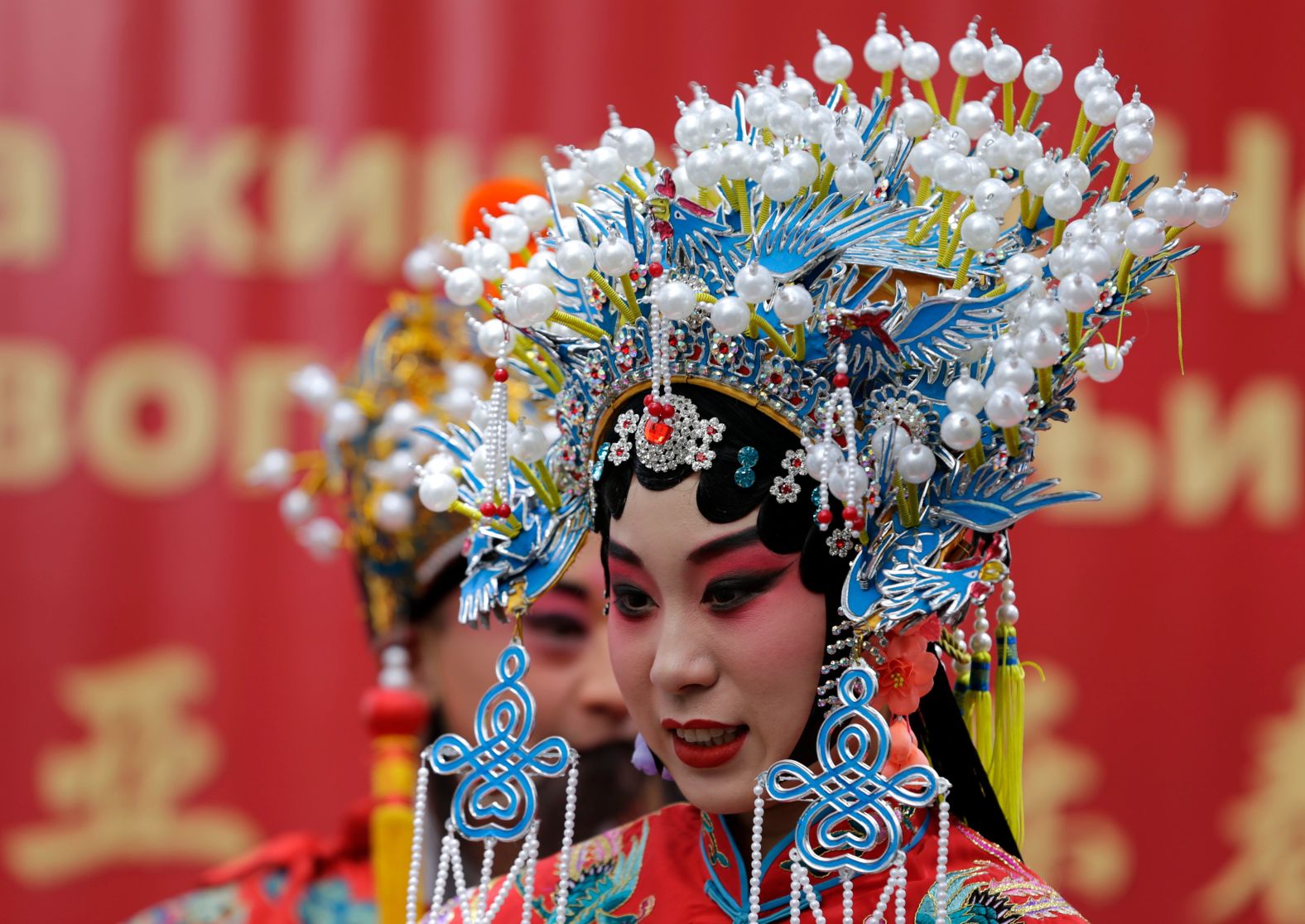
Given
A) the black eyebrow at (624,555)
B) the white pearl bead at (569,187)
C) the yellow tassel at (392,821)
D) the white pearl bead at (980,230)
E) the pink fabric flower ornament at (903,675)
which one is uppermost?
the white pearl bead at (569,187)

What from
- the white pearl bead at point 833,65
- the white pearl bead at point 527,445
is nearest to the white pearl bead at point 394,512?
the white pearl bead at point 527,445

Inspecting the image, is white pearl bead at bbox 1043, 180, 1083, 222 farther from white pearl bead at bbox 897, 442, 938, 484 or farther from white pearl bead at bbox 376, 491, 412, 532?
white pearl bead at bbox 376, 491, 412, 532

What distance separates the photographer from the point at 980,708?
72.0 inches

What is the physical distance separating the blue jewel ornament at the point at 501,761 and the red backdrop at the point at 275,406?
2.18 m

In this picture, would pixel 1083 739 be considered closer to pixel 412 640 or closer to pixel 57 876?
pixel 412 640

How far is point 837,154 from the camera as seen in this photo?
1.63 metres

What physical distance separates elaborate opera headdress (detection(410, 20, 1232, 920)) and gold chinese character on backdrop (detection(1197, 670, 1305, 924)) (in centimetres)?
247

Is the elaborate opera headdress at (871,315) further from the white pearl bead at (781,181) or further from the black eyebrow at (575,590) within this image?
the black eyebrow at (575,590)

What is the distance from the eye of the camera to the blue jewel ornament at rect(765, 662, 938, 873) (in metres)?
1.58

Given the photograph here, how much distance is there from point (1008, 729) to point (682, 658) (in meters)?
0.38

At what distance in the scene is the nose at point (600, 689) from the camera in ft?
8.76

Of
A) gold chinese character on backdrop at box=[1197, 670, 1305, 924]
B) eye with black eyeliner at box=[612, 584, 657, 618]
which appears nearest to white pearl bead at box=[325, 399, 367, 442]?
eye with black eyeliner at box=[612, 584, 657, 618]

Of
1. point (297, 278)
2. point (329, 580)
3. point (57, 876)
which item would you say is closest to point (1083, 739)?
point (329, 580)

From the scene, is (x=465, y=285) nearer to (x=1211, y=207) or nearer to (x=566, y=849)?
(x=566, y=849)
